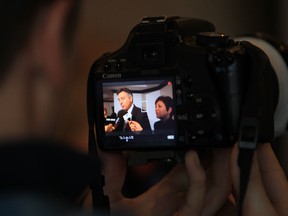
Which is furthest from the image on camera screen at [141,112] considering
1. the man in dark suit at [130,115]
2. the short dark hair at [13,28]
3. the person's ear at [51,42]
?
the short dark hair at [13,28]

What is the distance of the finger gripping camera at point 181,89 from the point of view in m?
0.58

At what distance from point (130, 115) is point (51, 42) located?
0.89 ft

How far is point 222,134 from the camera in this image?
59 cm

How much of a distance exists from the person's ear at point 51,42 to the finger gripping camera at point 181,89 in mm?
214

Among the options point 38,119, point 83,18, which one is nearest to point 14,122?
point 38,119

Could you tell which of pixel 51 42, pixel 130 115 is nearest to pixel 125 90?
pixel 130 115

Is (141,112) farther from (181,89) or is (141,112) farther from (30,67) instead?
(30,67)

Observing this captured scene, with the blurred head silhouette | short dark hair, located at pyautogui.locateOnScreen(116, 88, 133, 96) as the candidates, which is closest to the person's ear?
the blurred head silhouette

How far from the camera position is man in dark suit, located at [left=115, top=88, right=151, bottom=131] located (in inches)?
24.1

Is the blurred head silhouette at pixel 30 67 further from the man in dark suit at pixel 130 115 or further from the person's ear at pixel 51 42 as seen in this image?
the man in dark suit at pixel 130 115

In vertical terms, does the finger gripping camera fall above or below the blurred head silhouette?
below

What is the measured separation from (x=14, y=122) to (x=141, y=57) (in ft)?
1.23

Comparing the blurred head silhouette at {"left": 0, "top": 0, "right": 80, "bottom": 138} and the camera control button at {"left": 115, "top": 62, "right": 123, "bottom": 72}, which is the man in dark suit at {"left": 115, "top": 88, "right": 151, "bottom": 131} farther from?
the blurred head silhouette at {"left": 0, "top": 0, "right": 80, "bottom": 138}

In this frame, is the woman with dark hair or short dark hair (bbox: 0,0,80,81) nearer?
short dark hair (bbox: 0,0,80,81)
